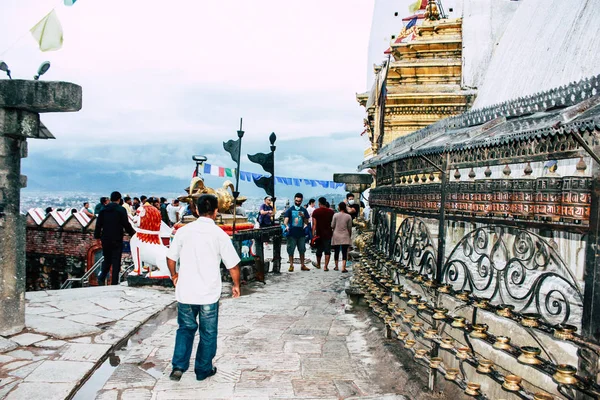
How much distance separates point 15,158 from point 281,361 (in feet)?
13.0

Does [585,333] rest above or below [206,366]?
above

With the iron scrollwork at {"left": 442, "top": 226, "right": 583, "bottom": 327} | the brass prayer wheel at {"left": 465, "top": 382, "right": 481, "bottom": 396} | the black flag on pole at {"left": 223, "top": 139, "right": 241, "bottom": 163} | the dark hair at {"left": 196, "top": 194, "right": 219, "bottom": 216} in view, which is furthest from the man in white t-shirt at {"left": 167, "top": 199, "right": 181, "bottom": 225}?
the brass prayer wheel at {"left": 465, "top": 382, "right": 481, "bottom": 396}

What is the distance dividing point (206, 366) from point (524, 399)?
2.84 metres

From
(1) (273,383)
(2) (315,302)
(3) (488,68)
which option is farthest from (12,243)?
(3) (488,68)

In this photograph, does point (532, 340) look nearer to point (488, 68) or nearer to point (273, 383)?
point (273, 383)

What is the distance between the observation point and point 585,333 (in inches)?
119

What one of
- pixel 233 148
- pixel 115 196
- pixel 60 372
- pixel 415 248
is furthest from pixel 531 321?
pixel 115 196

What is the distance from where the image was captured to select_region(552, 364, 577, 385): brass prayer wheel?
296 centimetres

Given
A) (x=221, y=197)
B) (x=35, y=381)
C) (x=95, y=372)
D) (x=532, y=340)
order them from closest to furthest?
→ (x=532, y=340)
(x=35, y=381)
(x=95, y=372)
(x=221, y=197)

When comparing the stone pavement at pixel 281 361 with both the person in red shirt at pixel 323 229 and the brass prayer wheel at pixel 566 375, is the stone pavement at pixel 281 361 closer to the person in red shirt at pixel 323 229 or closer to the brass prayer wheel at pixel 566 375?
the brass prayer wheel at pixel 566 375

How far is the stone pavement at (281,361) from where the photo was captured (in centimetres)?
466

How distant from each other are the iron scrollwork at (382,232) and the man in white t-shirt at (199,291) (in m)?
2.95

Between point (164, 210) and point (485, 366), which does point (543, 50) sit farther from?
point (164, 210)

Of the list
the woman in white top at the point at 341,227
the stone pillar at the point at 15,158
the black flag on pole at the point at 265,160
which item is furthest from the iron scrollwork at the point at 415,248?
the black flag on pole at the point at 265,160
